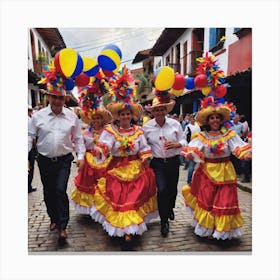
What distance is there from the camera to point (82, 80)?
379cm

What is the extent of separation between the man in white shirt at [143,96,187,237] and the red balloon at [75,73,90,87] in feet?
2.75

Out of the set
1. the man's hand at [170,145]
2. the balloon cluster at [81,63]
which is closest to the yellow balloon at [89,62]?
the balloon cluster at [81,63]

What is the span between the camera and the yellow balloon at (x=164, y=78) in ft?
11.2

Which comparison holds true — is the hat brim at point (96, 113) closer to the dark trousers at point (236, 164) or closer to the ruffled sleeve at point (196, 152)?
the ruffled sleeve at point (196, 152)

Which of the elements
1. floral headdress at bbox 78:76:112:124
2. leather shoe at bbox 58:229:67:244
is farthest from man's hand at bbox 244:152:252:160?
leather shoe at bbox 58:229:67:244

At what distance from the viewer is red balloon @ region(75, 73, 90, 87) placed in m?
3.72

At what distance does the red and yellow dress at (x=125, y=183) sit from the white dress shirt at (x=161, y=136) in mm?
210

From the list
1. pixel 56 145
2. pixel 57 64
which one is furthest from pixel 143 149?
pixel 57 64

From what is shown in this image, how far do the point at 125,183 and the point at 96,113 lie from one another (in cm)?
129

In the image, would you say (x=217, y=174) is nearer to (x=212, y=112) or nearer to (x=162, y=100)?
(x=212, y=112)

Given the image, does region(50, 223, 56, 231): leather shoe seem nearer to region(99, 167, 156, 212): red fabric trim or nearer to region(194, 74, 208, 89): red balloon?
region(99, 167, 156, 212): red fabric trim
